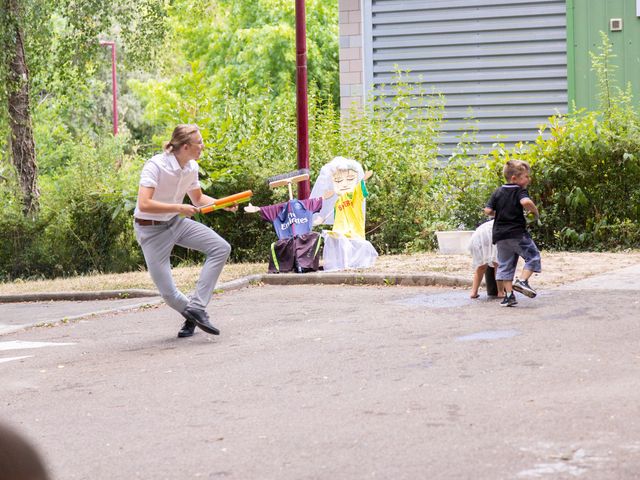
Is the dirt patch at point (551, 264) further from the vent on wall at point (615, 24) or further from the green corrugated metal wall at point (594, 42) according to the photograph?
the vent on wall at point (615, 24)

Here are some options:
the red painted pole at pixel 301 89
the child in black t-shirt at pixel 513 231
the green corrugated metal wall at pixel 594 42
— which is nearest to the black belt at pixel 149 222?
the child in black t-shirt at pixel 513 231

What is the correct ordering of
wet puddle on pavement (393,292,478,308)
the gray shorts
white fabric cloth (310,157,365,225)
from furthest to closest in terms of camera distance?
white fabric cloth (310,157,365,225) → wet puddle on pavement (393,292,478,308) → the gray shorts

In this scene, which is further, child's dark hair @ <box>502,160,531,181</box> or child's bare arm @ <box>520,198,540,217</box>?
child's dark hair @ <box>502,160,531,181</box>

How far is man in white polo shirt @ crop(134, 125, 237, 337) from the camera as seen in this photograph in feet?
29.4

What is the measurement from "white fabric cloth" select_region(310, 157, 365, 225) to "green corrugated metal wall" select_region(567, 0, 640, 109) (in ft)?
21.6

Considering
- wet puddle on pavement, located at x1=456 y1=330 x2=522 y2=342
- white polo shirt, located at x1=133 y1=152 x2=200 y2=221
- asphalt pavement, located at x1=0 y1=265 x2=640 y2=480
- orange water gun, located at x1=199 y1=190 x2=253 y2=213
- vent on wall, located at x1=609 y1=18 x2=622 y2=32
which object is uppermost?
vent on wall, located at x1=609 y1=18 x2=622 y2=32

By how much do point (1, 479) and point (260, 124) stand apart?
16.2 metres

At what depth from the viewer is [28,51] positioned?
2069 centimetres

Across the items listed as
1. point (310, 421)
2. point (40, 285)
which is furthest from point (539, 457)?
point (40, 285)

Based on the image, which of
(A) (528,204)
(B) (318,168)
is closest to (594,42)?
(B) (318,168)

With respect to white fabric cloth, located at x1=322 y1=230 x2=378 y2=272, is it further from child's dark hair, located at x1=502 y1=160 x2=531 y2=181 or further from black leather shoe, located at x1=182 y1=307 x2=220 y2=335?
black leather shoe, located at x1=182 y1=307 x2=220 y2=335

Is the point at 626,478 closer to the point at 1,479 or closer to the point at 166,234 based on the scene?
the point at 1,479

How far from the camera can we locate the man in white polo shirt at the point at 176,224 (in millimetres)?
8961

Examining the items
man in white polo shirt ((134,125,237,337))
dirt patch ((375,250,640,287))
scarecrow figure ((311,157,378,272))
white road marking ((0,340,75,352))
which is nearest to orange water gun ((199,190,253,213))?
man in white polo shirt ((134,125,237,337))
